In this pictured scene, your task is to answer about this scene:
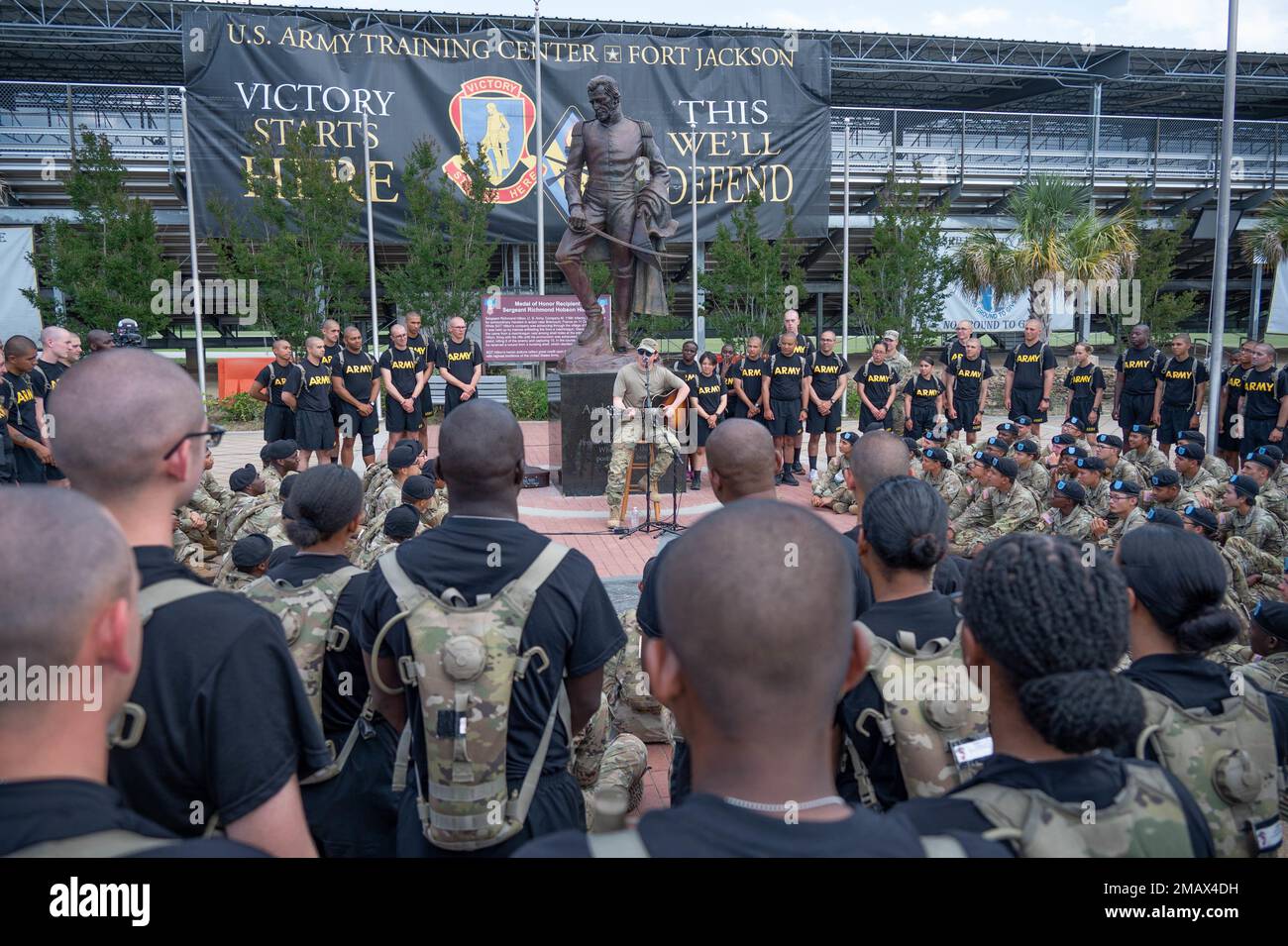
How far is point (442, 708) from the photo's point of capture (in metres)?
2.46

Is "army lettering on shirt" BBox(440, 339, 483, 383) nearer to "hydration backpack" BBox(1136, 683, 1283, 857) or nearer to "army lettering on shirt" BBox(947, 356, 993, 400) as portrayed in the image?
"army lettering on shirt" BBox(947, 356, 993, 400)

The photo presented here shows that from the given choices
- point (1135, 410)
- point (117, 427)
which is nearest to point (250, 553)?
point (117, 427)

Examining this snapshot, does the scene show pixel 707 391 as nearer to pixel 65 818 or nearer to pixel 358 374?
pixel 358 374

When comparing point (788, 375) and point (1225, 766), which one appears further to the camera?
point (788, 375)

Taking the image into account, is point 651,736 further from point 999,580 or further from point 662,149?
point 662,149

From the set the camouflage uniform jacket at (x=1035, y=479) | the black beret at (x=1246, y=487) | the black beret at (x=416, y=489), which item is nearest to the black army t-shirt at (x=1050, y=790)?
the black beret at (x=416, y=489)

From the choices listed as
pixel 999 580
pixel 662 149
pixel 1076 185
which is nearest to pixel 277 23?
pixel 662 149

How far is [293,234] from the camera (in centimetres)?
1720

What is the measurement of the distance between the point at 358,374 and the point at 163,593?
1036cm

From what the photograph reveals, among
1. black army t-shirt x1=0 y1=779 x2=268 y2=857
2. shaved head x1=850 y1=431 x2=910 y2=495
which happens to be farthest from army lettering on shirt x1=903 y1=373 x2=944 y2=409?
black army t-shirt x1=0 y1=779 x2=268 y2=857

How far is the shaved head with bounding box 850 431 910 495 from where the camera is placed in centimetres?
362

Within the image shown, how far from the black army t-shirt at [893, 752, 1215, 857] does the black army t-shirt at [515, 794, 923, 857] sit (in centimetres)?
37

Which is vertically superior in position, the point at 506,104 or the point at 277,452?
the point at 506,104

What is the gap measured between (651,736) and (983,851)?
145 inches
